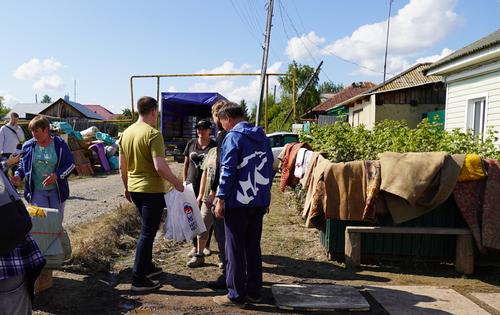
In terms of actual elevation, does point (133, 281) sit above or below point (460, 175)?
below

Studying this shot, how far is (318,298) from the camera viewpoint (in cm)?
438

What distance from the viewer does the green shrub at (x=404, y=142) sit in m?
5.77

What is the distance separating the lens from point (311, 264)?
570 centimetres

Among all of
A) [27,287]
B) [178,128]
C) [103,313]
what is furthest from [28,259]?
[178,128]

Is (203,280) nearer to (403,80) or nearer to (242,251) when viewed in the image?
(242,251)

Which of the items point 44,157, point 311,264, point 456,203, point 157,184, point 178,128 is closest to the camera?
point 157,184

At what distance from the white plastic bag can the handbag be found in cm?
296

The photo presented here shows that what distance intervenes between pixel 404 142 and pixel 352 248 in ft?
5.01

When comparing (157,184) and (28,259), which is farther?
(157,184)

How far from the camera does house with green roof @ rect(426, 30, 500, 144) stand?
974cm

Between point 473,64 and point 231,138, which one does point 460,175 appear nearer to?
point 231,138

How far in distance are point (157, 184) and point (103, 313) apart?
1229 mm

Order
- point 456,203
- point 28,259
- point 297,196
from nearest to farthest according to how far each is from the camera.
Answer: point 28,259
point 456,203
point 297,196

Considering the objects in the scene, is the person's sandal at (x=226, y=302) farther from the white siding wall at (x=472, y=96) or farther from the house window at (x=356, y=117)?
the house window at (x=356, y=117)
